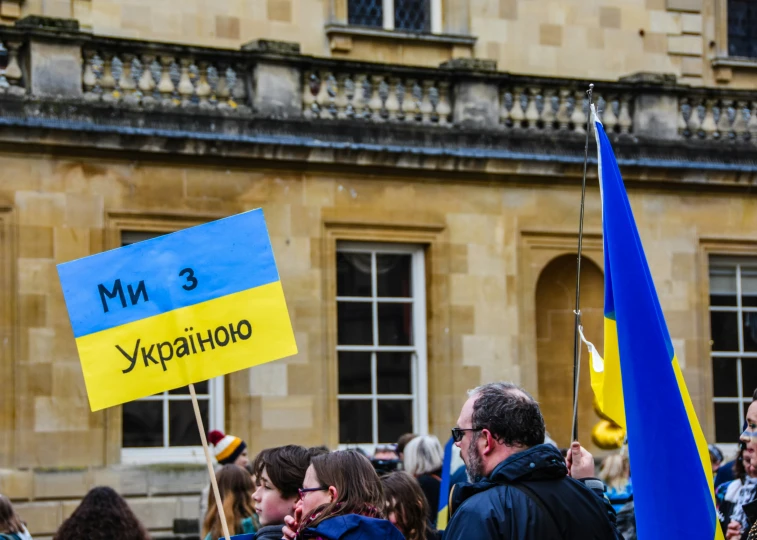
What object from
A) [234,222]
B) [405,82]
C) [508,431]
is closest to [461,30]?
[405,82]

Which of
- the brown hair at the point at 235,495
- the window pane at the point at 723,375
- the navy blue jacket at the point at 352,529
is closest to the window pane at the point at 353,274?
the window pane at the point at 723,375

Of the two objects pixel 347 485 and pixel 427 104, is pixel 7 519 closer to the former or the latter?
pixel 347 485

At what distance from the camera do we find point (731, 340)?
648 inches

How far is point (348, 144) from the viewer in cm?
1464

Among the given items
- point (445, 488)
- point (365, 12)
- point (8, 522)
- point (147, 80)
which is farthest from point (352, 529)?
point (365, 12)

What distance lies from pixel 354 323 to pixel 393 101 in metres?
2.20

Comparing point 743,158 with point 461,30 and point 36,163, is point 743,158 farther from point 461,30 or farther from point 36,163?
point 36,163

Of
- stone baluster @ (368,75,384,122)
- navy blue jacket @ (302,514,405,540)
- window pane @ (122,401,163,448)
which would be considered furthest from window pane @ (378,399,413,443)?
navy blue jacket @ (302,514,405,540)

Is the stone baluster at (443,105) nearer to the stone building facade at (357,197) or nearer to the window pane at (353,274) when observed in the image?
the stone building facade at (357,197)

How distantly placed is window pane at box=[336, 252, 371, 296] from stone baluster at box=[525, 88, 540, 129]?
7.25 feet

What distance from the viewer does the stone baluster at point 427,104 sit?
1526cm

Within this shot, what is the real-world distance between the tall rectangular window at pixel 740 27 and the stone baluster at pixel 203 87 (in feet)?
24.5

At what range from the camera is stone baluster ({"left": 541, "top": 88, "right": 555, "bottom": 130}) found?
621 inches

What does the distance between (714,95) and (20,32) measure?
290 inches
